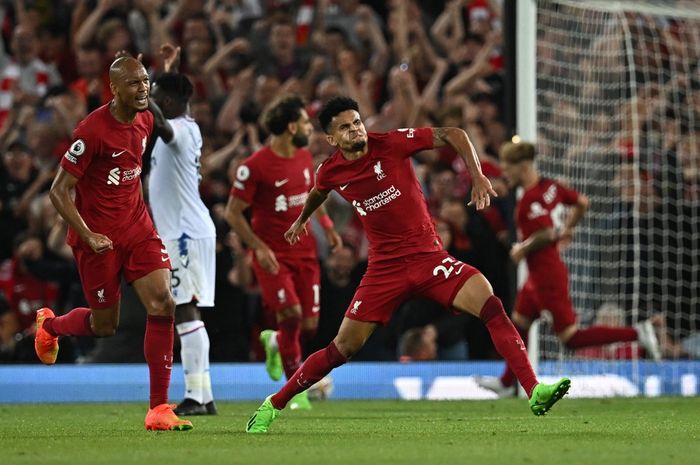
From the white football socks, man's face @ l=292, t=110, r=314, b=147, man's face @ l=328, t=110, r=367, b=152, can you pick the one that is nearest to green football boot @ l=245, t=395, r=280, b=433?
man's face @ l=328, t=110, r=367, b=152

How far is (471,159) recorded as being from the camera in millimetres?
7621

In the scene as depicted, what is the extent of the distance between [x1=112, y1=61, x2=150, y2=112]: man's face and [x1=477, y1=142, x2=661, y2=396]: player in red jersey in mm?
4832

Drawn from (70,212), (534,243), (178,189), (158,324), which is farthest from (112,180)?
(534,243)

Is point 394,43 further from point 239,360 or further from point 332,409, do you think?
point 332,409

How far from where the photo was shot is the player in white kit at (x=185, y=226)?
9.52 metres

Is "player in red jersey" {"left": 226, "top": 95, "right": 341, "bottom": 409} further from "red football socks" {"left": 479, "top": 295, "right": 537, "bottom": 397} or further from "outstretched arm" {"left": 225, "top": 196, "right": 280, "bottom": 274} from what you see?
"red football socks" {"left": 479, "top": 295, "right": 537, "bottom": 397}

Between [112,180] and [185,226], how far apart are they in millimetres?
1750

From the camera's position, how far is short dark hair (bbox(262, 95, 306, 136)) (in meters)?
10.6

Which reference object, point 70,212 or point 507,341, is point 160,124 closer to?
point 70,212

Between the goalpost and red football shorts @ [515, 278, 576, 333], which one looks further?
the goalpost

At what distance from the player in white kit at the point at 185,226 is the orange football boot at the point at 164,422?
1.63m

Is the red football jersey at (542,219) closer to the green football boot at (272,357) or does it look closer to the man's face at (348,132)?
the green football boot at (272,357)

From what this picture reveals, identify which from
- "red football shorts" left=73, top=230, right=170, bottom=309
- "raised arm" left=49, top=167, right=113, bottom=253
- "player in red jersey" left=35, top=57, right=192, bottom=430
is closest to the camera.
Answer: "raised arm" left=49, top=167, right=113, bottom=253

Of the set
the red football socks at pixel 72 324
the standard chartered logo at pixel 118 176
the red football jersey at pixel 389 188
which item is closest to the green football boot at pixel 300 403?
the red football socks at pixel 72 324
